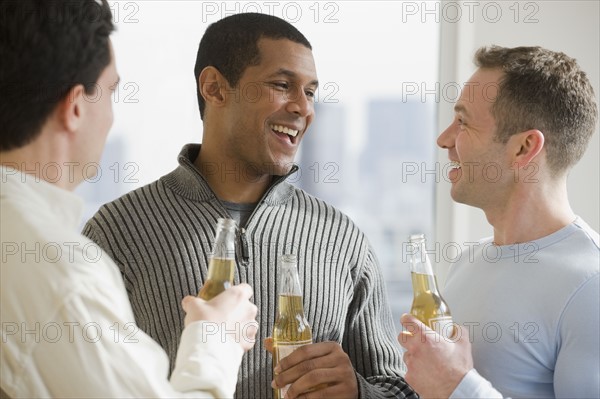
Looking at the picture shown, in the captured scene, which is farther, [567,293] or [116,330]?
[567,293]

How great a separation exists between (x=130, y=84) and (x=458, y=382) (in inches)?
66.4

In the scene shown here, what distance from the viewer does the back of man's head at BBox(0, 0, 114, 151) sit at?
0.99 m

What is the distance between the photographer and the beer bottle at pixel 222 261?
125 centimetres

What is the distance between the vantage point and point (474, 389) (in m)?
1.20

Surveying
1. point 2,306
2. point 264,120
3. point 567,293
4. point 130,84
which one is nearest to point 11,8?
point 2,306

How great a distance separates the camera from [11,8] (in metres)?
0.99

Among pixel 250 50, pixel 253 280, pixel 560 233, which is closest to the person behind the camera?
pixel 560 233

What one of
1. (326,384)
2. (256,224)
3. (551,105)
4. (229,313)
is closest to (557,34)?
(551,105)

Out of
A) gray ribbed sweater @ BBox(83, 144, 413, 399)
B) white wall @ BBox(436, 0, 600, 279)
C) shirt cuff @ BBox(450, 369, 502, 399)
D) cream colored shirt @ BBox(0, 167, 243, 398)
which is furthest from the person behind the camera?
white wall @ BBox(436, 0, 600, 279)

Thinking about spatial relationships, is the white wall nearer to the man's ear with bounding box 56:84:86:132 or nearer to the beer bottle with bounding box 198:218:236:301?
the beer bottle with bounding box 198:218:236:301

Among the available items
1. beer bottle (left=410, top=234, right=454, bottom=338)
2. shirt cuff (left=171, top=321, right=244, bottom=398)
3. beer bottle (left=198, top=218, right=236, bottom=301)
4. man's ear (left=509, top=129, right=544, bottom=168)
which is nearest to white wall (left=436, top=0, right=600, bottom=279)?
man's ear (left=509, top=129, right=544, bottom=168)

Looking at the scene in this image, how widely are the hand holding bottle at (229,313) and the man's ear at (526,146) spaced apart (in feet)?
1.99

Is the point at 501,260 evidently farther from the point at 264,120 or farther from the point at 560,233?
the point at 264,120

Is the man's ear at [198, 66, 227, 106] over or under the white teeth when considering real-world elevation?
over
